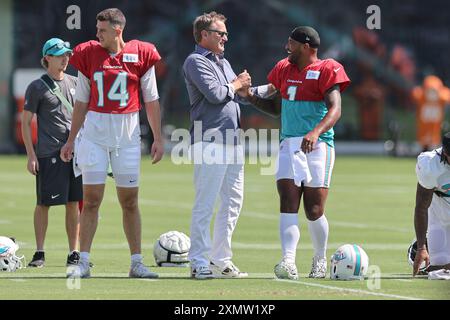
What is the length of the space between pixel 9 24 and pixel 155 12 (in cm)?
525

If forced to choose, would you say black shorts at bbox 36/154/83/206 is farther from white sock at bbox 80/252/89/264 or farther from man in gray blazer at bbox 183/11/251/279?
man in gray blazer at bbox 183/11/251/279

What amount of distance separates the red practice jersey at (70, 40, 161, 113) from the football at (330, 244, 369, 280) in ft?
7.96

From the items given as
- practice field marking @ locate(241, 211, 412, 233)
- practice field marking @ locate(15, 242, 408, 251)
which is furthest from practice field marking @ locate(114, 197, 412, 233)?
practice field marking @ locate(15, 242, 408, 251)

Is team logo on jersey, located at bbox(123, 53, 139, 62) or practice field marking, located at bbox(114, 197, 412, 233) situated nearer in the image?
team logo on jersey, located at bbox(123, 53, 139, 62)

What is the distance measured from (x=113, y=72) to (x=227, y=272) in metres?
2.24

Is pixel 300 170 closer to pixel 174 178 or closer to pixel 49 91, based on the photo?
pixel 49 91

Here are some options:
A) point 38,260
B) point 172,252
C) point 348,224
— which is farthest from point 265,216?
point 38,260

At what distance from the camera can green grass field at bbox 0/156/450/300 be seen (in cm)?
1120

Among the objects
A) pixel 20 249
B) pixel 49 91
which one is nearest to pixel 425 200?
pixel 49 91

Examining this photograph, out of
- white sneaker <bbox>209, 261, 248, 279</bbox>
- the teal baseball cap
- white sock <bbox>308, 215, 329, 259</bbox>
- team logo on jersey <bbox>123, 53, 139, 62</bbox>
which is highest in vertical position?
the teal baseball cap

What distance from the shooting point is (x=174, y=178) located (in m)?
30.7

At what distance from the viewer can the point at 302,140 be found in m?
12.3

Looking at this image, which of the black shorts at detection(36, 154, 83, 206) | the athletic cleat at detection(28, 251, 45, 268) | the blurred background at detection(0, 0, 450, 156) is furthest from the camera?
the blurred background at detection(0, 0, 450, 156)

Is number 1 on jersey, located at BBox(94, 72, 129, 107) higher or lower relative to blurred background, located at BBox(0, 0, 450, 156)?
lower
